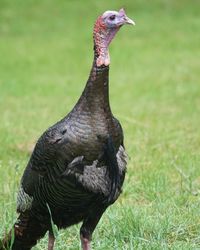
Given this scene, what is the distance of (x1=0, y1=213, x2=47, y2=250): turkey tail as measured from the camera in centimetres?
475

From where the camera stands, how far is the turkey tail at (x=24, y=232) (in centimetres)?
475

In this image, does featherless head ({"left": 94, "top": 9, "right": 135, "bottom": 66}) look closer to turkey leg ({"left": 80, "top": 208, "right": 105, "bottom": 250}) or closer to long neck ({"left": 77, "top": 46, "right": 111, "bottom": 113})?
long neck ({"left": 77, "top": 46, "right": 111, "bottom": 113})

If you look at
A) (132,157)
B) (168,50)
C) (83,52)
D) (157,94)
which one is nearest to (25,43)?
(83,52)

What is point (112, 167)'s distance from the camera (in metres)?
4.47

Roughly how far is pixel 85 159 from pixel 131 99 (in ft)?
24.0

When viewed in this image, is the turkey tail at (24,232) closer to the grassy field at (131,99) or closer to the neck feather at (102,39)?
the grassy field at (131,99)

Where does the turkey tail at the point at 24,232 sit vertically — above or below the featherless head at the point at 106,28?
below

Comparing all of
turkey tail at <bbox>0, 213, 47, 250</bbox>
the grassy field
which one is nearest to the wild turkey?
turkey tail at <bbox>0, 213, 47, 250</bbox>

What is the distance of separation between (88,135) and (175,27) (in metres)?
14.2

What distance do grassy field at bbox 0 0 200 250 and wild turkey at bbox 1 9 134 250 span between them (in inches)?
24.5

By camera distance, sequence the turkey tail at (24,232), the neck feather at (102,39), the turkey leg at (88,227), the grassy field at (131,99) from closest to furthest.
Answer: the neck feather at (102,39) → the turkey leg at (88,227) → the turkey tail at (24,232) → the grassy field at (131,99)

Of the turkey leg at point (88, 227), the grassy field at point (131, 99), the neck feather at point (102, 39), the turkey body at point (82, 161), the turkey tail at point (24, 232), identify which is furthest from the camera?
the grassy field at point (131, 99)

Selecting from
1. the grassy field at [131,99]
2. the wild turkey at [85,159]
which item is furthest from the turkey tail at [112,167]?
the grassy field at [131,99]

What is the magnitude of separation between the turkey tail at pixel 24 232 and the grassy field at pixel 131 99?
43 centimetres
